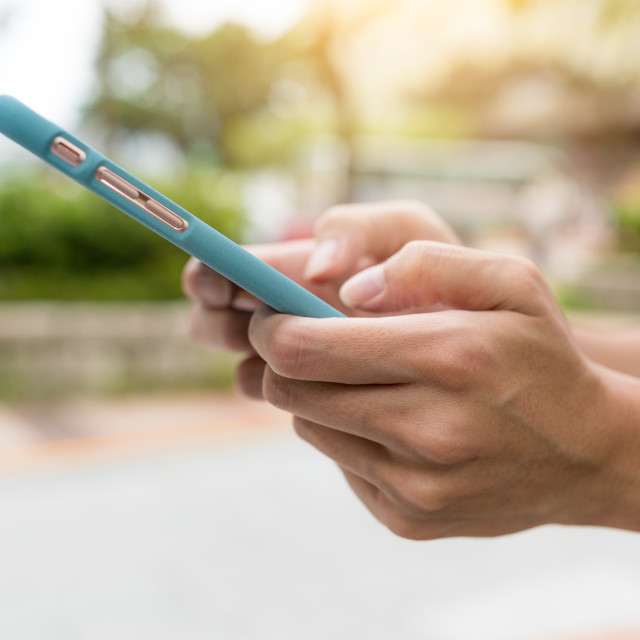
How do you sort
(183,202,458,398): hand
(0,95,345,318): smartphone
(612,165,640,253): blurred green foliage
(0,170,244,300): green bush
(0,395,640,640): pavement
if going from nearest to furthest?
(0,95,345,318): smartphone
(183,202,458,398): hand
(0,395,640,640): pavement
(0,170,244,300): green bush
(612,165,640,253): blurred green foliage

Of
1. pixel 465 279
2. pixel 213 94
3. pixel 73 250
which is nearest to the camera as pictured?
pixel 465 279

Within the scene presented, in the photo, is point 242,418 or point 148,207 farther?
point 242,418

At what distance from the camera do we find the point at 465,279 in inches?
18.3

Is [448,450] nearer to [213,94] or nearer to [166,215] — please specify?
[166,215]

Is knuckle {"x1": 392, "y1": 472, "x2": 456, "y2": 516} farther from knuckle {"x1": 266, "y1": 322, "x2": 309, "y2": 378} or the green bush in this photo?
the green bush

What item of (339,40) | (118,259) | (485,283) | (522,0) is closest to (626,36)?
(522,0)

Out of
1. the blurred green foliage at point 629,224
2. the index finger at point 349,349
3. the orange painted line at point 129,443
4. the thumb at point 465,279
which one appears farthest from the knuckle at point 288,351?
the blurred green foliage at point 629,224

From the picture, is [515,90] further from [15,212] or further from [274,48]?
[15,212]

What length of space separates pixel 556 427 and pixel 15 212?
2.76 m

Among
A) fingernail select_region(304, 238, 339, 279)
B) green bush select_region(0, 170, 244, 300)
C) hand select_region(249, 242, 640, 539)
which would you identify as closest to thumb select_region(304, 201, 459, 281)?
fingernail select_region(304, 238, 339, 279)

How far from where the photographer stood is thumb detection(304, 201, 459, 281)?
0.63m

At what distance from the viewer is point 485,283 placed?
18.1 inches

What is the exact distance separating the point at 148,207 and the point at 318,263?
27 centimetres

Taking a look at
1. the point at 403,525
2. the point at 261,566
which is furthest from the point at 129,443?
the point at 403,525
